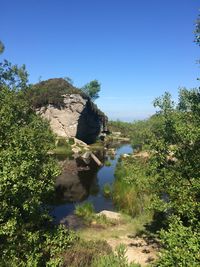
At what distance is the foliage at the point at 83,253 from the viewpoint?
16.7 m

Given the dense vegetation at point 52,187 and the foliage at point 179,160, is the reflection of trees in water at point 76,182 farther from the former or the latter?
the foliage at point 179,160

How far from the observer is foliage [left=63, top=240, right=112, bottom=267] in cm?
1670

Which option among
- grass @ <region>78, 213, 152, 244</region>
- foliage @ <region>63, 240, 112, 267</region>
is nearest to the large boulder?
grass @ <region>78, 213, 152, 244</region>

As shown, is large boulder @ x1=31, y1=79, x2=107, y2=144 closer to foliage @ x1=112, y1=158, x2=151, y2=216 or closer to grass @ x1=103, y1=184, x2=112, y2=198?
grass @ x1=103, y1=184, x2=112, y2=198

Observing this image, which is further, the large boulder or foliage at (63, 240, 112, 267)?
the large boulder

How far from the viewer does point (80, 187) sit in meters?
44.8

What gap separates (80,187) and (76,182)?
2.76 m

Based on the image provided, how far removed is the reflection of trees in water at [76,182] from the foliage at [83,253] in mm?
18268

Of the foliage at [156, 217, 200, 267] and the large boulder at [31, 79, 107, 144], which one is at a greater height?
the large boulder at [31, 79, 107, 144]

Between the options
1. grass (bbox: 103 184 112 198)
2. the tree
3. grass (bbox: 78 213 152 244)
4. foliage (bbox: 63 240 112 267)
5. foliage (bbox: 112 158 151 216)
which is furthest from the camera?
the tree

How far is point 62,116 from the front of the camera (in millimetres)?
91000

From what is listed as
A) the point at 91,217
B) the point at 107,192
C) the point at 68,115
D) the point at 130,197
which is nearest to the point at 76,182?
the point at 107,192

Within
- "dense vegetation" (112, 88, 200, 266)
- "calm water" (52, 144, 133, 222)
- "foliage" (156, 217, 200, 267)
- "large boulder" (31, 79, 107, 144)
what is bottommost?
"calm water" (52, 144, 133, 222)

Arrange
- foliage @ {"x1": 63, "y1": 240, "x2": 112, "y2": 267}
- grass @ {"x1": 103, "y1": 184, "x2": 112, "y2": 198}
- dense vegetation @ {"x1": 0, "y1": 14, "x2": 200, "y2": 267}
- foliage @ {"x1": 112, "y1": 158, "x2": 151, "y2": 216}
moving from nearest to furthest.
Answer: dense vegetation @ {"x1": 0, "y1": 14, "x2": 200, "y2": 267} < foliage @ {"x1": 63, "y1": 240, "x2": 112, "y2": 267} < foliage @ {"x1": 112, "y1": 158, "x2": 151, "y2": 216} < grass @ {"x1": 103, "y1": 184, "x2": 112, "y2": 198}
